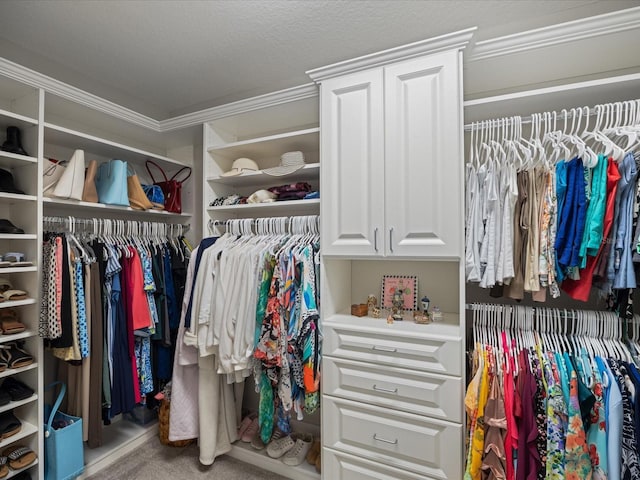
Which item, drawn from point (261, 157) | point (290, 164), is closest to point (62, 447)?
point (290, 164)

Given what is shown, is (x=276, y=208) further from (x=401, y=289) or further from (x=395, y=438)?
(x=395, y=438)

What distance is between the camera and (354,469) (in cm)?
168

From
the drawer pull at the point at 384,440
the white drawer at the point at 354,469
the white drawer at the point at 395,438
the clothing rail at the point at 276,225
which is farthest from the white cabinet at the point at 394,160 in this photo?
the white drawer at the point at 354,469

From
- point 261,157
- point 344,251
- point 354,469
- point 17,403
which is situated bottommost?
point 354,469

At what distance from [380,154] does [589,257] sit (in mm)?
986

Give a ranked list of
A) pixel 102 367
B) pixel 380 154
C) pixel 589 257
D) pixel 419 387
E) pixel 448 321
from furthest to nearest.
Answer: pixel 102 367, pixel 448 321, pixel 380 154, pixel 419 387, pixel 589 257

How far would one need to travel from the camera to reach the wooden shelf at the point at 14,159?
1.62m

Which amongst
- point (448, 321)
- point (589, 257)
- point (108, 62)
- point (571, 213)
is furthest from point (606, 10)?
point (108, 62)

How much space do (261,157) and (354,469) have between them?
2075 millimetres

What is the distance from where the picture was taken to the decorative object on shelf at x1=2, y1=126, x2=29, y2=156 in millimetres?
1692

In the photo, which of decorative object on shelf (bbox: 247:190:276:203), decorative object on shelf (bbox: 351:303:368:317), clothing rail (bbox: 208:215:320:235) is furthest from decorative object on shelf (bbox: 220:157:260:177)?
decorative object on shelf (bbox: 351:303:368:317)

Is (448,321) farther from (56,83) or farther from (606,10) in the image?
(56,83)

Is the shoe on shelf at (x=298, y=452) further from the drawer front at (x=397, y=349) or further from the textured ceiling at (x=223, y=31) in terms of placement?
the textured ceiling at (x=223, y=31)

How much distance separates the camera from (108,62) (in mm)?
1976
